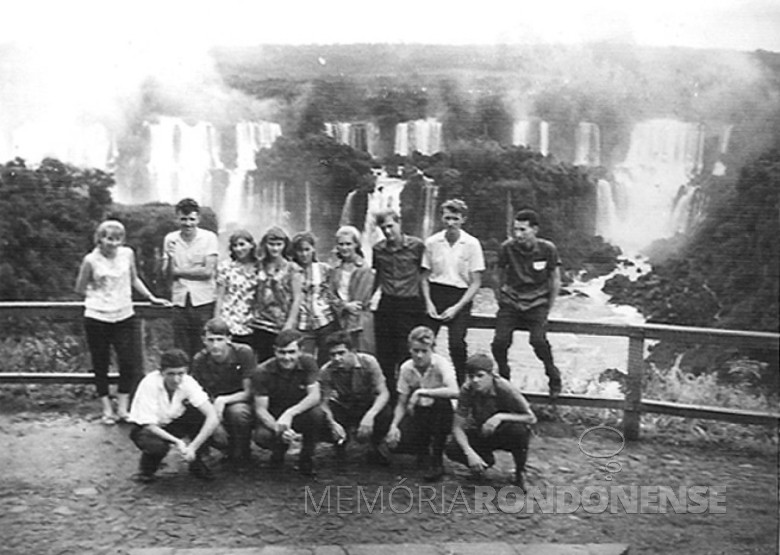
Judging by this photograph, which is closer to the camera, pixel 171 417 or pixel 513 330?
pixel 171 417

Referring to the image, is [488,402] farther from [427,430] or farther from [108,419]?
[108,419]

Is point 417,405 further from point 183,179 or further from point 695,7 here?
point 695,7

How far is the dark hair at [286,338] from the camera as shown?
3.50 metres

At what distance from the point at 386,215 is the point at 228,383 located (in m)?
0.75

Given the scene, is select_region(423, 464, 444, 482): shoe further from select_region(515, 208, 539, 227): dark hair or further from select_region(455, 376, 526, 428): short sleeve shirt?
select_region(515, 208, 539, 227): dark hair

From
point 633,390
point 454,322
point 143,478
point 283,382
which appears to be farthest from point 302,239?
point 633,390

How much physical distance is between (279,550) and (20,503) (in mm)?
831

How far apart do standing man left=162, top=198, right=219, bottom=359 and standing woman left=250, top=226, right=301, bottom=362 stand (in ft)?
0.51

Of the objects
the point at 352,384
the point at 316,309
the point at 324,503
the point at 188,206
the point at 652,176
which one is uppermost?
the point at 652,176

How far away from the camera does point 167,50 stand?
3424mm

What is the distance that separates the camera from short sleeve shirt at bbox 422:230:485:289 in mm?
3566

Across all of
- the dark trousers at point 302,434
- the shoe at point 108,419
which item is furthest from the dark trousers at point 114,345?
the dark trousers at point 302,434

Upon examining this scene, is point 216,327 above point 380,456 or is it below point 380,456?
above

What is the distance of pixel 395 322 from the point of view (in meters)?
3.62
